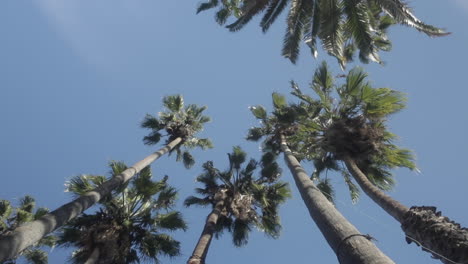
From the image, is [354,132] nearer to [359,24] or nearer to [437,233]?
[359,24]

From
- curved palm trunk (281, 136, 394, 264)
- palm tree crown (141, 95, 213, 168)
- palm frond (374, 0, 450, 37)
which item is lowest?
curved palm trunk (281, 136, 394, 264)

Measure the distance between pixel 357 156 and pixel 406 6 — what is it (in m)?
5.14

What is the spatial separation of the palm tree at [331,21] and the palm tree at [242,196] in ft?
21.0

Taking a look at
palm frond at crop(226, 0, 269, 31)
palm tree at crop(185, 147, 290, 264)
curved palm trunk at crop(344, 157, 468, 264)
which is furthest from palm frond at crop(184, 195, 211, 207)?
curved palm trunk at crop(344, 157, 468, 264)

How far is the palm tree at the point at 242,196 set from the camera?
14.5 metres

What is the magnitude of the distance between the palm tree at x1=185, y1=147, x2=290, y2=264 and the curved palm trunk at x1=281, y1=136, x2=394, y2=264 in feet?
22.4

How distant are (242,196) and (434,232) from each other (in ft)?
30.4

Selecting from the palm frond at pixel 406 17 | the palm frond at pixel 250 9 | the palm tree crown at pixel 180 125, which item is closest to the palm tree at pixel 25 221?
the palm tree crown at pixel 180 125

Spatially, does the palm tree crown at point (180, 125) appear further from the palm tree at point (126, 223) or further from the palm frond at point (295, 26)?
the palm frond at point (295, 26)

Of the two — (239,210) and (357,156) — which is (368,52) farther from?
(239,210)

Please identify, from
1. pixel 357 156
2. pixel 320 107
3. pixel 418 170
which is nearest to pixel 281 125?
pixel 320 107

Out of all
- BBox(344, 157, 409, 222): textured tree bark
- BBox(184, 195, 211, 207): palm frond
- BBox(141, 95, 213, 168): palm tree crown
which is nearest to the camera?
BBox(344, 157, 409, 222): textured tree bark

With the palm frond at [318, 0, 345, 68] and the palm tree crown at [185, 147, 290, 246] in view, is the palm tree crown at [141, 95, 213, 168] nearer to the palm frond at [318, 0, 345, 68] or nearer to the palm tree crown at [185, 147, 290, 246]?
the palm tree crown at [185, 147, 290, 246]

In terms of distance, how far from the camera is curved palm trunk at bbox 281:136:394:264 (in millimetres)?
4199
